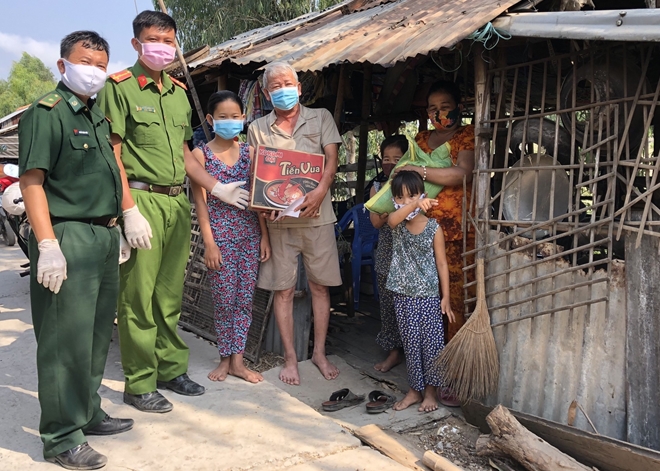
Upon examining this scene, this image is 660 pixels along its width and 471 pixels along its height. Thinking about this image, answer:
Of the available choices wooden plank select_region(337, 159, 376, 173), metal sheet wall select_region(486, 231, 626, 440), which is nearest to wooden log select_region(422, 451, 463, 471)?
metal sheet wall select_region(486, 231, 626, 440)

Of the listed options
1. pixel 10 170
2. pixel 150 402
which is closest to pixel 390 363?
pixel 150 402

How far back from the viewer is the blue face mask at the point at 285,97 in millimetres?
3631

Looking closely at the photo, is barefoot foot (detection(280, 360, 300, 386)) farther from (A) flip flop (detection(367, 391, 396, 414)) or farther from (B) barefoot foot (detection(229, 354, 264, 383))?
(A) flip flop (detection(367, 391, 396, 414))

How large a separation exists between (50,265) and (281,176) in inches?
63.7

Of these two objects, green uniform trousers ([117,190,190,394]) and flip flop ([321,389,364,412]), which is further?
flip flop ([321,389,364,412])

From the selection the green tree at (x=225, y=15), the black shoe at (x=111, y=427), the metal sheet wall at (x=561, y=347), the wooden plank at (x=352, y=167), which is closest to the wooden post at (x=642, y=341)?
the metal sheet wall at (x=561, y=347)

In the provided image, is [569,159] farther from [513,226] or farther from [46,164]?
[46,164]

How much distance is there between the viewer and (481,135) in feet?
11.1

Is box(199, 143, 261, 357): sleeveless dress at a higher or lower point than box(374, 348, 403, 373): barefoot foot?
higher

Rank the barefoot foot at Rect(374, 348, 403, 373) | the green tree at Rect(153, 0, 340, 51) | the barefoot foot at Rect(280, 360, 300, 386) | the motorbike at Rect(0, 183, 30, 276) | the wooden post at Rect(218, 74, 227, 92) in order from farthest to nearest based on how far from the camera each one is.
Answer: the green tree at Rect(153, 0, 340, 51) → the motorbike at Rect(0, 183, 30, 276) → the wooden post at Rect(218, 74, 227, 92) → the barefoot foot at Rect(374, 348, 403, 373) → the barefoot foot at Rect(280, 360, 300, 386)

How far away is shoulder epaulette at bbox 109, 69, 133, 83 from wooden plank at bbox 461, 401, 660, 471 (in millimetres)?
2851

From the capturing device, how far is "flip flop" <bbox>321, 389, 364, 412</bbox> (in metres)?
3.75

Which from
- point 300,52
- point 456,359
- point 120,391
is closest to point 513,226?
point 456,359

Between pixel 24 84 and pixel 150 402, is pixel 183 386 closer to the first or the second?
pixel 150 402
